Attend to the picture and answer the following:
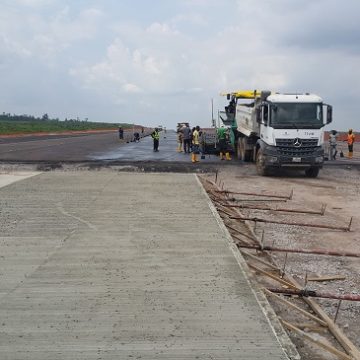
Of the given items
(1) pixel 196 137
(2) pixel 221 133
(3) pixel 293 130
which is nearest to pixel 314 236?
(3) pixel 293 130

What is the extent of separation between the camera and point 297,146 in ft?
59.0

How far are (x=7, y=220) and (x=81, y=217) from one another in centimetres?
127

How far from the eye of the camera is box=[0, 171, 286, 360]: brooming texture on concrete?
367 cm

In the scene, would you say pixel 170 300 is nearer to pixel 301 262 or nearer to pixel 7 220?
pixel 301 262

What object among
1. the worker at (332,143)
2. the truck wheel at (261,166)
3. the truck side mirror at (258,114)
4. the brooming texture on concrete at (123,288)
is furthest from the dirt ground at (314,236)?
the worker at (332,143)

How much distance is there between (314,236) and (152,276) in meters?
5.04

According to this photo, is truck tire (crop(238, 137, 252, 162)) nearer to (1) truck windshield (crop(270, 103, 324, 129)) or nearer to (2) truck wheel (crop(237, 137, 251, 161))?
(2) truck wheel (crop(237, 137, 251, 161))

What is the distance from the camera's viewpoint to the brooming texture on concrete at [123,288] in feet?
12.0

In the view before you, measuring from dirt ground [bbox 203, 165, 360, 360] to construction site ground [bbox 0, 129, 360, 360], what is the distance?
25 mm

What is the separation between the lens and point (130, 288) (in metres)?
4.91

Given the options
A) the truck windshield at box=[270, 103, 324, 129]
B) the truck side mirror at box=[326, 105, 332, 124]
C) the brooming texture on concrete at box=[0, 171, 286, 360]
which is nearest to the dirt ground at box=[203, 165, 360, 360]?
the brooming texture on concrete at box=[0, 171, 286, 360]

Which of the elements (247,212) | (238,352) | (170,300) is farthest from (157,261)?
(247,212)

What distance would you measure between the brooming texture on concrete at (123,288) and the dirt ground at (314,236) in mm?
698

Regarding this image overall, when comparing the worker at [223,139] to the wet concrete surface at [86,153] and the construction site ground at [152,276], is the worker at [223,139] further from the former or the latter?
the construction site ground at [152,276]
